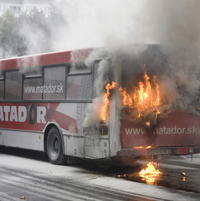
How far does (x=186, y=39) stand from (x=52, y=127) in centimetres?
417

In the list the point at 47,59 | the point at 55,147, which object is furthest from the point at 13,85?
the point at 55,147

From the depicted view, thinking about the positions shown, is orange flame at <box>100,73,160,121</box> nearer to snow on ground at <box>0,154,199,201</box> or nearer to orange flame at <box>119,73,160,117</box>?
orange flame at <box>119,73,160,117</box>

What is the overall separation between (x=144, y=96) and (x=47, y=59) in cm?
324

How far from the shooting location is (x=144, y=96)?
1162 cm

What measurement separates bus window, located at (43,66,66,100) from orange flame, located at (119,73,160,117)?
2186mm

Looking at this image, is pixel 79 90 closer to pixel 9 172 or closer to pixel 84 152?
pixel 84 152

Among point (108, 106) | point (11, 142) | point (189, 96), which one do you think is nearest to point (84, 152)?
point (108, 106)

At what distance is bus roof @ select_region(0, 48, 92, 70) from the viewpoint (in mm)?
12435

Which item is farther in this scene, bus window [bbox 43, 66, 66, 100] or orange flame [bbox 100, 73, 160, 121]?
bus window [bbox 43, 66, 66, 100]

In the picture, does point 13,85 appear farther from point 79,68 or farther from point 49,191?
point 49,191

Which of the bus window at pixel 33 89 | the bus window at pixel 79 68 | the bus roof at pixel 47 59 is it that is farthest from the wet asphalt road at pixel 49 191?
the bus window at pixel 33 89

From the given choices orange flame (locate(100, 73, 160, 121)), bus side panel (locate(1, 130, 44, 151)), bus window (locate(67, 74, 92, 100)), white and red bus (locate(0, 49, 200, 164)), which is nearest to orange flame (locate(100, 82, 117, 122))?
orange flame (locate(100, 73, 160, 121))

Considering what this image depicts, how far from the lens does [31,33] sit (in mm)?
19828

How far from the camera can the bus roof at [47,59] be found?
490 inches
